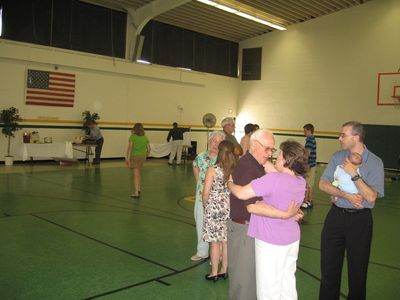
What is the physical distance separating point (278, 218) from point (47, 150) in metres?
13.4

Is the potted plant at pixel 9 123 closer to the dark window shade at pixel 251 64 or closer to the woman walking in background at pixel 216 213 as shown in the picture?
the woman walking in background at pixel 216 213

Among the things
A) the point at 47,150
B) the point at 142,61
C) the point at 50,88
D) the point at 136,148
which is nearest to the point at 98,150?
the point at 47,150

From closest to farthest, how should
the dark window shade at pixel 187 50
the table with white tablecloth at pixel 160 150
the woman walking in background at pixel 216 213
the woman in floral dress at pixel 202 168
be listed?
the woman walking in background at pixel 216 213, the woman in floral dress at pixel 202 168, the table with white tablecloth at pixel 160 150, the dark window shade at pixel 187 50

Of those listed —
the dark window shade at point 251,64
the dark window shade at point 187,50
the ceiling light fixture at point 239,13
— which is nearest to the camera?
the ceiling light fixture at point 239,13

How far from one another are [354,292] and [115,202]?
244 inches

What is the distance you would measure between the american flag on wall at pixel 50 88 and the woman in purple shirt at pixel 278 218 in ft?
45.5

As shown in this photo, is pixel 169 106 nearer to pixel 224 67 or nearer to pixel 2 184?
pixel 224 67

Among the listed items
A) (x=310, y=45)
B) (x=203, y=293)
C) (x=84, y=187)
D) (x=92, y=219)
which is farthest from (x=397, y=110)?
(x=203, y=293)

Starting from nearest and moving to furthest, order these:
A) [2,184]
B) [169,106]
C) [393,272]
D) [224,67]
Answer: [393,272], [2,184], [169,106], [224,67]

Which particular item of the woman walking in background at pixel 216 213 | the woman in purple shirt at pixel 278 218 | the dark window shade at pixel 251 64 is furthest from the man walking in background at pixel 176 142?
the woman in purple shirt at pixel 278 218

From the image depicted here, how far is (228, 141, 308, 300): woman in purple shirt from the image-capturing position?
2982 millimetres

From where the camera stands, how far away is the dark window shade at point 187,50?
19.0m

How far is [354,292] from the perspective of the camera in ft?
11.9

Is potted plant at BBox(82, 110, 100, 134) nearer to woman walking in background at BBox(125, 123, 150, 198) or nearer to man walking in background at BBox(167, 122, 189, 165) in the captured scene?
man walking in background at BBox(167, 122, 189, 165)
